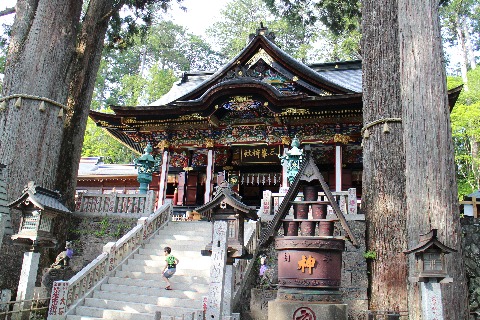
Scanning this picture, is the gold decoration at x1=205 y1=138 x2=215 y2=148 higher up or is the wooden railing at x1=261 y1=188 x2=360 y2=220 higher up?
the gold decoration at x1=205 y1=138 x2=215 y2=148

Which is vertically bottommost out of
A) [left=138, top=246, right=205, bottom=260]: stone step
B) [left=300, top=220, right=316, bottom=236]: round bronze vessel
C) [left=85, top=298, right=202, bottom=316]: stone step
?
[left=85, top=298, right=202, bottom=316]: stone step

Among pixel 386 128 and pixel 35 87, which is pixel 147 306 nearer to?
pixel 386 128

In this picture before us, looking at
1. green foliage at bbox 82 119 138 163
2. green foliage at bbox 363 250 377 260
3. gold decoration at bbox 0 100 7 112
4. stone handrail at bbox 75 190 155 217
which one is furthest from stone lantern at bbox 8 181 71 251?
green foliage at bbox 82 119 138 163

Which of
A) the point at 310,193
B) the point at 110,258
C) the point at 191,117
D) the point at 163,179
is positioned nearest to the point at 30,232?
the point at 110,258

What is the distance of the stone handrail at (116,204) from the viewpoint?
12047mm

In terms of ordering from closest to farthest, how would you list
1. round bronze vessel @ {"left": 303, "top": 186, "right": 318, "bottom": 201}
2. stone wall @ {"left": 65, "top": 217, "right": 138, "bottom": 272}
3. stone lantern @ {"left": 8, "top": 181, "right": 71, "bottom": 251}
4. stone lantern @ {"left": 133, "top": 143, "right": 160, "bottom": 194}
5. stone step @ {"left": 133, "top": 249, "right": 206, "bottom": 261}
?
round bronze vessel @ {"left": 303, "top": 186, "right": 318, "bottom": 201}, stone lantern @ {"left": 8, "top": 181, "right": 71, "bottom": 251}, stone step @ {"left": 133, "top": 249, "right": 206, "bottom": 261}, stone wall @ {"left": 65, "top": 217, "right": 138, "bottom": 272}, stone lantern @ {"left": 133, "top": 143, "right": 160, "bottom": 194}

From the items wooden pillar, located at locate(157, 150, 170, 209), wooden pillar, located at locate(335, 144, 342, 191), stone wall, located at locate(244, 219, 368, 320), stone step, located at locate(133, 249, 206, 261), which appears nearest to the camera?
stone wall, located at locate(244, 219, 368, 320)

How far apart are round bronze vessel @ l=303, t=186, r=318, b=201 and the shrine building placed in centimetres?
722

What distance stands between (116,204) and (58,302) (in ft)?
14.3

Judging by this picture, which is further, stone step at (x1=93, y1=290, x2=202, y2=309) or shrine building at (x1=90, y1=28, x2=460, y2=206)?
shrine building at (x1=90, y1=28, x2=460, y2=206)

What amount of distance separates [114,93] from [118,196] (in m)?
27.0

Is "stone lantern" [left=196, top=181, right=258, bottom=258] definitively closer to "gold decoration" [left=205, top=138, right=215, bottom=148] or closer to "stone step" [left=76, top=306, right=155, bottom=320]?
"stone step" [left=76, top=306, right=155, bottom=320]

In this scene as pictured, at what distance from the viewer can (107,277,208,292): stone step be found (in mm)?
8609

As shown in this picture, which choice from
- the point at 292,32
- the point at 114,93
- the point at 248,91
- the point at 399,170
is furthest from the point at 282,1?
the point at 114,93
